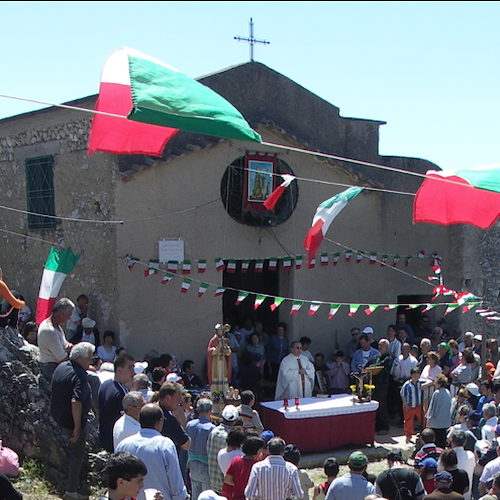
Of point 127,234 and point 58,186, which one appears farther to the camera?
point 58,186

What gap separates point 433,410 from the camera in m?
8.91

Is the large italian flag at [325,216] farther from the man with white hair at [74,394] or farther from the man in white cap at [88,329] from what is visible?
the man with white hair at [74,394]

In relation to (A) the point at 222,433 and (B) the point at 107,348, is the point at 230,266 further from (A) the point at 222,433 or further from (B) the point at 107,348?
(A) the point at 222,433

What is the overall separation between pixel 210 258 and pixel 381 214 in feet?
14.8

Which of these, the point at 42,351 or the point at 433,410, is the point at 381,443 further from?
the point at 42,351

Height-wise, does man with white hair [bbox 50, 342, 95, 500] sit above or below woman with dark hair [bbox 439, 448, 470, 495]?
above

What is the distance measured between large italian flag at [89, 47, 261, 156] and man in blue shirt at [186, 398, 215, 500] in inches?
114

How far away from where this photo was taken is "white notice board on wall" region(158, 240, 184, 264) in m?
11.1

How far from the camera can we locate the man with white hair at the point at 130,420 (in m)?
5.18

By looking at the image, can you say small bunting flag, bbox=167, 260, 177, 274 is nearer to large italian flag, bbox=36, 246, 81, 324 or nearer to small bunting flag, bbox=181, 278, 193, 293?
small bunting flag, bbox=181, 278, 193, 293

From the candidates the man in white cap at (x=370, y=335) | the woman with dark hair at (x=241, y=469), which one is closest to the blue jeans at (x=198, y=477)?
the woman with dark hair at (x=241, y=469)

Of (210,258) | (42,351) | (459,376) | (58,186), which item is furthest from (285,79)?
(42,351)

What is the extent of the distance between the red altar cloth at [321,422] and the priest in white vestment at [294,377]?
42cm

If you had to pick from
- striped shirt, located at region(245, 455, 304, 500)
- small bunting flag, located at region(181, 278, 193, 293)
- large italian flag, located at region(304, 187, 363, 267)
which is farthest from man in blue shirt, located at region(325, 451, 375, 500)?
small bunting flag, located at region(181, 278, 193, 293)
